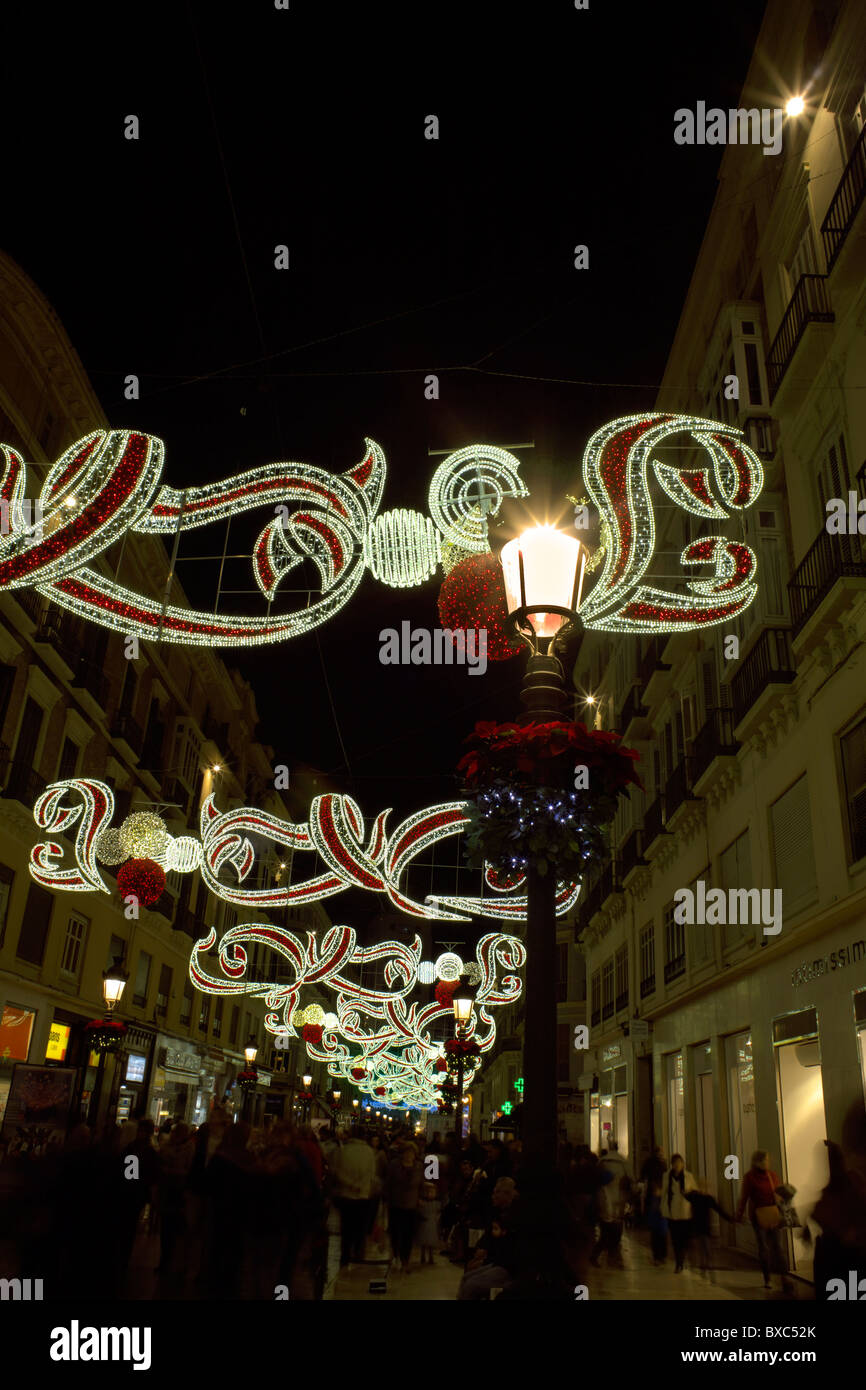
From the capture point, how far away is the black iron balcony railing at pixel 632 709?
2406 centimetres

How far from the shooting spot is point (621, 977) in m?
26.8

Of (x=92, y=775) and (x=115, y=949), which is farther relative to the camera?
(x=115, y=949)

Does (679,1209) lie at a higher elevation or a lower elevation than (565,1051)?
lower

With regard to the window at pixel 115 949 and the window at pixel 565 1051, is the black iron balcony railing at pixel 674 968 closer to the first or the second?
the window at pixel 115 949

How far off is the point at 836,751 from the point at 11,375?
55.4ft

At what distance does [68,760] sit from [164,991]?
1186 cm

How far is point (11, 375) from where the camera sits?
63.2 feet

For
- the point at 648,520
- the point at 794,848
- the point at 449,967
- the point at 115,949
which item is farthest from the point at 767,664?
the point at 115,949

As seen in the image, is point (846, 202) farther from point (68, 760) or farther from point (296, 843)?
point (68, 760)

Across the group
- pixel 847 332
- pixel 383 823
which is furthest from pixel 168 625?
pixel 847 332

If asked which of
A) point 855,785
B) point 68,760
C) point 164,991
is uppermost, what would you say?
point 68,760

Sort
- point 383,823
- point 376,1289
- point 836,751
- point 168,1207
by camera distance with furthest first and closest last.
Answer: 1. point 383,823
2. point 836,751
3. point 168,1207
4. point 376,1289
